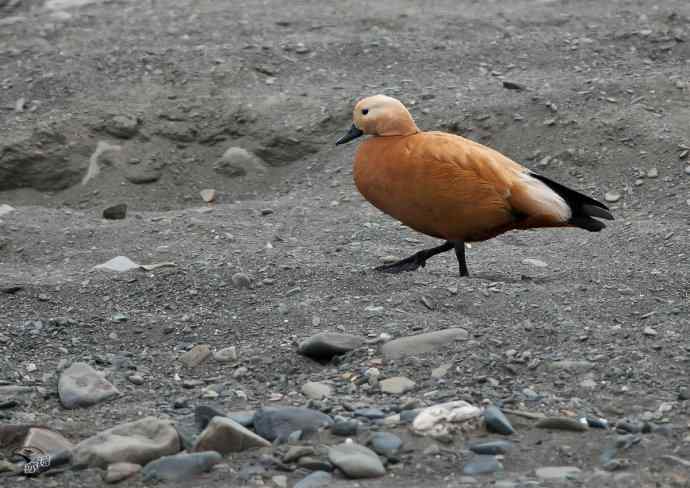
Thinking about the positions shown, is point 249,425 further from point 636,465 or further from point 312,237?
point 312,237

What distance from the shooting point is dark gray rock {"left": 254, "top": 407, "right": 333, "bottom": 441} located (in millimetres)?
3318

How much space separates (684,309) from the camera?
4.29m

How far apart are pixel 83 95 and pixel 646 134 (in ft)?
11.5

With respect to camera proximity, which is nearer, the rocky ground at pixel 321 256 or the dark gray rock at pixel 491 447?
the dark gray rock at pixel 491 447

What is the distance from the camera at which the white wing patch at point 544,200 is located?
15.7 feet

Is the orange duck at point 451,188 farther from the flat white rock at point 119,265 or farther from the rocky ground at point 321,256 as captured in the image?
the flat white rock at point 119,265

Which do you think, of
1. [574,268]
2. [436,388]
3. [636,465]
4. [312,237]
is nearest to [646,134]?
[574,268]

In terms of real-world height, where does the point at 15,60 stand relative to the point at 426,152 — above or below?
below

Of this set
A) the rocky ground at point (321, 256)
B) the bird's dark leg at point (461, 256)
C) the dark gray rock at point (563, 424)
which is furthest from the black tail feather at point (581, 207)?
the dark gray rock at point (563, 424)

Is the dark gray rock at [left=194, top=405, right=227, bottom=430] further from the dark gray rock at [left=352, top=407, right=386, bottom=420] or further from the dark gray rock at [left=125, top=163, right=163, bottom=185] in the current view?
the dark gray rock at [left=125, top=163, right=163, bottom=185]

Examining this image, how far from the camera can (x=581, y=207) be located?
4.95 m

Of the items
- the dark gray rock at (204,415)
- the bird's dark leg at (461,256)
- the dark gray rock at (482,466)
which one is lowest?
the bird's dark leg at (461,256)

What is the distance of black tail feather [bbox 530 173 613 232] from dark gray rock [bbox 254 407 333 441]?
1947 millimetres

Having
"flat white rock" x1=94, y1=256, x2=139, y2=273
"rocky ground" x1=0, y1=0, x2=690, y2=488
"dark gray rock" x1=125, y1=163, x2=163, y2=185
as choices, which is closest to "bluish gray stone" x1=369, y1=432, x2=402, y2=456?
"rocky ground" x1=0, y1=0, x2=690, y2=488
